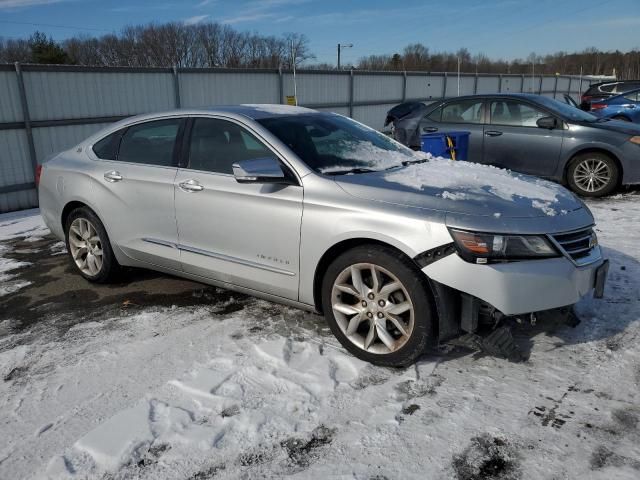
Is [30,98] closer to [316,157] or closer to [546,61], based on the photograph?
[316,157]

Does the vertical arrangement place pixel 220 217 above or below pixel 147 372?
above

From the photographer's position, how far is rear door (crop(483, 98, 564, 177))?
26.8 ft

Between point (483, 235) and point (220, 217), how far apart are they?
6.10 feet

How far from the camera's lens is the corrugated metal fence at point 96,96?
8750 mm

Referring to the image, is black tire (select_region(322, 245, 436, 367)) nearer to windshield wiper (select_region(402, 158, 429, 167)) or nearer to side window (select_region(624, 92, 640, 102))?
windshield wiper (select_region(402, 158, 429, 167))

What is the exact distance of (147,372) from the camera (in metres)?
3.33

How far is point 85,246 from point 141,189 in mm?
1053

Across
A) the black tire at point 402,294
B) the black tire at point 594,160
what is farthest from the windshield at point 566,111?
the black tire at point 402,294

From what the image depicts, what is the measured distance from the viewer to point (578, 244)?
320cm

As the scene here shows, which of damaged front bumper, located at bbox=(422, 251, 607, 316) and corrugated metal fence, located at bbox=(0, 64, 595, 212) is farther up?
corrugated metal fence, located at bbox=(0, 64, 595, 212)

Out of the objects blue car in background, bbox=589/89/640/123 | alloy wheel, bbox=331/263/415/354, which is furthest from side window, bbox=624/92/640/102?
alloy wheel, bbox=331/263/415/354

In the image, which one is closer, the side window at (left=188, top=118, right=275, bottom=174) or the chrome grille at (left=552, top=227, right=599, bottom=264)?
the chrome grille at (left=552, top=227, right=599, bottom=264)

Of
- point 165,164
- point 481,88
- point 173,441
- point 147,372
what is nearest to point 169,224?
point 165,164

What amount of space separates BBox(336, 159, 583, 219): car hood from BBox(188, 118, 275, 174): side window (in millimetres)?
773
